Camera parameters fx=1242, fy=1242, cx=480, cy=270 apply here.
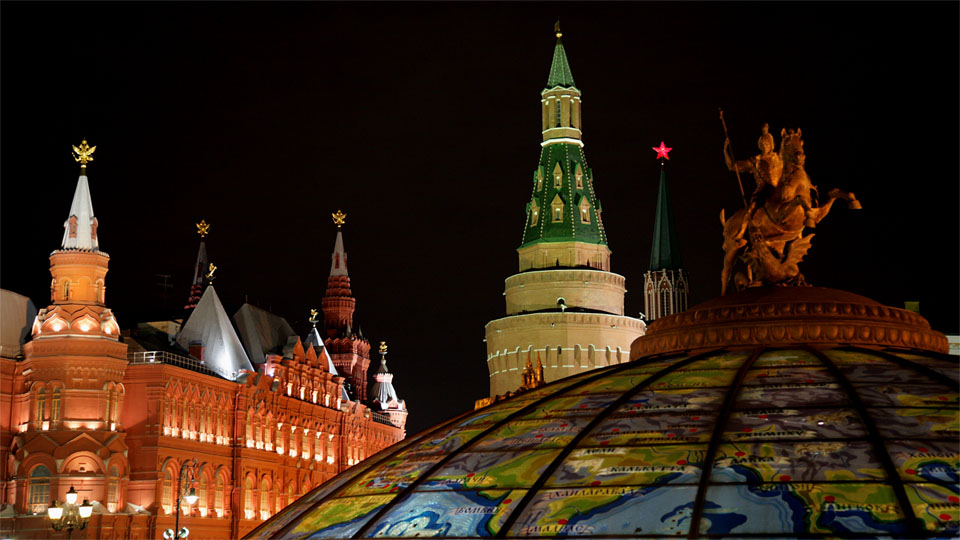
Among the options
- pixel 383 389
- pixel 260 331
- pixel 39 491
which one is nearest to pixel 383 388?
pixel 383 389

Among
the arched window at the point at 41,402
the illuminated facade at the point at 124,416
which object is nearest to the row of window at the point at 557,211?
the illuminated facade at the point at 124,416

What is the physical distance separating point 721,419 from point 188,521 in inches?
1908

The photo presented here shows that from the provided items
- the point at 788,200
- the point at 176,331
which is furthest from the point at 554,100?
the point at 788,200

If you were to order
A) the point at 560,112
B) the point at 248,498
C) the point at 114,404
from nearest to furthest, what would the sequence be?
the point at 114,404
the point at 248,498
the point at 560,112

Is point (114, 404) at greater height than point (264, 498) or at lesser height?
greater

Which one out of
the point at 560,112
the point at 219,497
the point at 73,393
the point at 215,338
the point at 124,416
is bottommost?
the point at 219,497

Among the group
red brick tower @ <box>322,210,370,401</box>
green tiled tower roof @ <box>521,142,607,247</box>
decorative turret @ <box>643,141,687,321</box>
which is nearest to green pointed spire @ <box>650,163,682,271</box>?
decorative turret @ <box>643,141,687,321</box>

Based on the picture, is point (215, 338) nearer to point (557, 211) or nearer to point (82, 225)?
point (82, 225)

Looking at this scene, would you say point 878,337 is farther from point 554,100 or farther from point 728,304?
point 554,100

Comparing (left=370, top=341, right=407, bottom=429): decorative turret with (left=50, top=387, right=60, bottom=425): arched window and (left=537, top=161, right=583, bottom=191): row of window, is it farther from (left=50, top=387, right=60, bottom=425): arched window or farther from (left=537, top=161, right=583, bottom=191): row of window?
(left=50, top=387, right=60, bottom=425): arched window

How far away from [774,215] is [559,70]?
7322cm

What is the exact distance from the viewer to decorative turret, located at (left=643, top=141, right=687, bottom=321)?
88.1 meters

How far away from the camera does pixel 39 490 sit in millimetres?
49250

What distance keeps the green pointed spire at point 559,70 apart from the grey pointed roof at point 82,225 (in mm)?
38097
